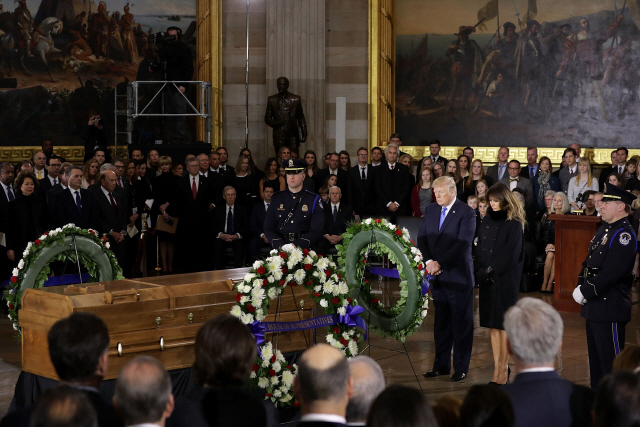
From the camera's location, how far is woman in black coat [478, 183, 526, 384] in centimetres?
681

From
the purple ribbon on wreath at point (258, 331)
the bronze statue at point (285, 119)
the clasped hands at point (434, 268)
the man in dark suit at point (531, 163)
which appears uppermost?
the bronze statue at point (285, 119)

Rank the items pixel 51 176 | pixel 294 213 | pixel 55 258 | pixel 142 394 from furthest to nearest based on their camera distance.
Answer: pixel 51 176 → pixel 294 213 → pixel 55 258 → pixel 142 394

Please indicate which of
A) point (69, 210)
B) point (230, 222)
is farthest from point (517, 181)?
point (69, 210)

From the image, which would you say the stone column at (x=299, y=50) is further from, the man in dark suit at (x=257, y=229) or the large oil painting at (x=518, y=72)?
the man in dark suit at (x=257, y=229)

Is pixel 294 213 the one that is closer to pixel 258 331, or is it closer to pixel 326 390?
pixel 258 331

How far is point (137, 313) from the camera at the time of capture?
237 inches

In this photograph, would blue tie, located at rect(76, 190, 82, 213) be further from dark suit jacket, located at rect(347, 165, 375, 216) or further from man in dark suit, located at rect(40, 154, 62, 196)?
dark suit jacket, located at rect(347, 165, 375, 216)

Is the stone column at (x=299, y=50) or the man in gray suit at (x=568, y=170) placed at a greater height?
the stone column at (x=299, y=50)

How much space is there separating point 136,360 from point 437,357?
4.63 metres

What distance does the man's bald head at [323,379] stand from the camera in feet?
9.70

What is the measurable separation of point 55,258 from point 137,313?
1.65 meters

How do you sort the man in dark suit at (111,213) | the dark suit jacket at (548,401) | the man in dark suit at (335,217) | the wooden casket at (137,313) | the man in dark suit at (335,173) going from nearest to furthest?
the dark suit jacket at (548,401) < the wooden casket at (137,313) < the man in dark suit at (111,213) < the man in dark suit at (335,217) < the man in dark suit at (335,173)

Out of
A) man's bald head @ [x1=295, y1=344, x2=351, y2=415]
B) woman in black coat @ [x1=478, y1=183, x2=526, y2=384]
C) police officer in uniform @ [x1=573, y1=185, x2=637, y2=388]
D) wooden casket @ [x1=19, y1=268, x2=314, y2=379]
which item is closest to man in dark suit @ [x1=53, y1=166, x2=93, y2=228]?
wooden casket @ [x1=19, y1=268, x2=314, y2=379]

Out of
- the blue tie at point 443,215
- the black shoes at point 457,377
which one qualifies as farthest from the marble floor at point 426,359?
the blue tie at point 443,215
